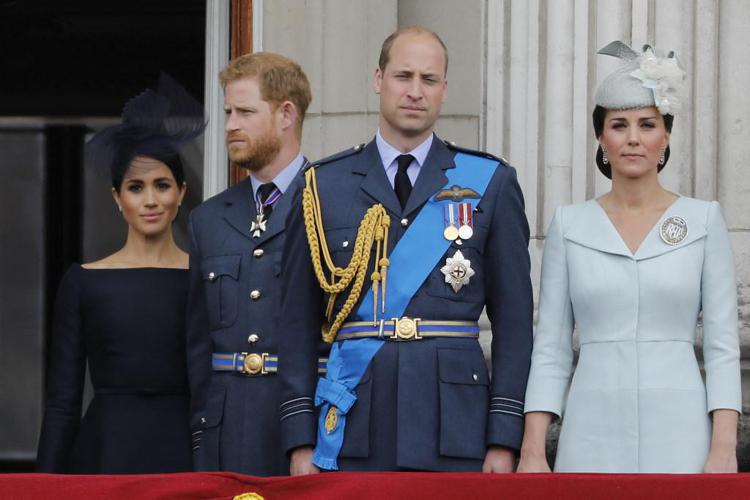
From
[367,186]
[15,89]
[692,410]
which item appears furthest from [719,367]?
[15,89]

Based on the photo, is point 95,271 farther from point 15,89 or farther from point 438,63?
point 15,89

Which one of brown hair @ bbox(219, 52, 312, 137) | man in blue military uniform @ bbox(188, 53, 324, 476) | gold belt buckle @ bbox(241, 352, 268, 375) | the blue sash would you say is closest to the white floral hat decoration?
the blue sash

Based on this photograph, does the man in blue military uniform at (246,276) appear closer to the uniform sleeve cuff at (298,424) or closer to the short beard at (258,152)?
the short beard at (258,152)

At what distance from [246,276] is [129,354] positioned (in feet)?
1.38

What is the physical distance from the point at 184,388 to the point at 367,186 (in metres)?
1.01

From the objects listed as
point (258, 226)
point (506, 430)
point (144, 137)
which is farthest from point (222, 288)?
point (506, 430)

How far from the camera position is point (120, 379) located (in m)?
5.73

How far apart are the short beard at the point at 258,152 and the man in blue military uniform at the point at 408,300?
1.78 ft

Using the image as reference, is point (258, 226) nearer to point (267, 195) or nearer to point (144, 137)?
point (267, 195)

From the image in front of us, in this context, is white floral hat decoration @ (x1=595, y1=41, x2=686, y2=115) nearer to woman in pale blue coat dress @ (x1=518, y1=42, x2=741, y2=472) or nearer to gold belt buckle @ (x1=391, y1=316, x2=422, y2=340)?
woman in pale blue coat dress @ (x1=518, y1=42, x2=741, y2=472)

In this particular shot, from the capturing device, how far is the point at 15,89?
10.4m

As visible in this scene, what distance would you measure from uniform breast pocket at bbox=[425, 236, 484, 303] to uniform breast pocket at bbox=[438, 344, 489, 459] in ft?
0.44

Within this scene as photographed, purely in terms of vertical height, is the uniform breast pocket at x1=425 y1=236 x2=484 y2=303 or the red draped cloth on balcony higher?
the uniform breast pocket at x1=425 y1=236 x2=484 y2=303

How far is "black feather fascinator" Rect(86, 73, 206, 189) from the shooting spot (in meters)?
5.90
